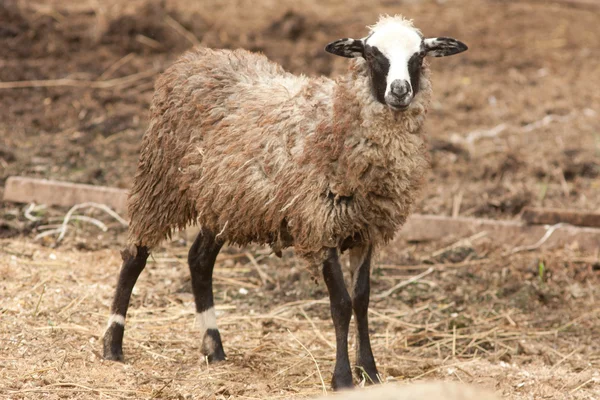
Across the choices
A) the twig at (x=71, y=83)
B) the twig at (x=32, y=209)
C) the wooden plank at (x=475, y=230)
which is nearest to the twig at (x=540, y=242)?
the wooden plank at (x=475, y=230)

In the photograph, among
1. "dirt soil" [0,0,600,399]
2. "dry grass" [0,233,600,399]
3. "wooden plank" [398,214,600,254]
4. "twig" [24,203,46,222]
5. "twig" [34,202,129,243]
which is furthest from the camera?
"twig" [24,203,46,222]

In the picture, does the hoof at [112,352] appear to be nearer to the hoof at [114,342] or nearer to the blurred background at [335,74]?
the hoof at [114,342]

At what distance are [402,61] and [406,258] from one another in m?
3.01

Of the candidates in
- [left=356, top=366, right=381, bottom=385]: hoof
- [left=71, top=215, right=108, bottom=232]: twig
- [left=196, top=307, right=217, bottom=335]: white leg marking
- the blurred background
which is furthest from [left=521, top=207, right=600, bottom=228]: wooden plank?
[left=71, top=215, right=108, bottom=232]: twig

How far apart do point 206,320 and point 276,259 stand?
1.73 m

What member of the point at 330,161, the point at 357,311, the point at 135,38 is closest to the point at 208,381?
the point at 357,311

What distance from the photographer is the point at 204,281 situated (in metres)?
6.29

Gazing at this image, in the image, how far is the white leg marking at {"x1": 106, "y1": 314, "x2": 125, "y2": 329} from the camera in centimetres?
608

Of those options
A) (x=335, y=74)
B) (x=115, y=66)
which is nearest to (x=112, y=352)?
(x=115, y=66)

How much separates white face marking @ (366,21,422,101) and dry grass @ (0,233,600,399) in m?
1.88

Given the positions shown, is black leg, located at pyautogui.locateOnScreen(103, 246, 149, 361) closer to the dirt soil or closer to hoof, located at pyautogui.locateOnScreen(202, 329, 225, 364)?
the dirt soil

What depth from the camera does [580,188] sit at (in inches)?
371

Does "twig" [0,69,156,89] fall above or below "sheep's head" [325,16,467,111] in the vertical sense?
below

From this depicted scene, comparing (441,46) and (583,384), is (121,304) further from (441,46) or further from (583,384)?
(583,384)
